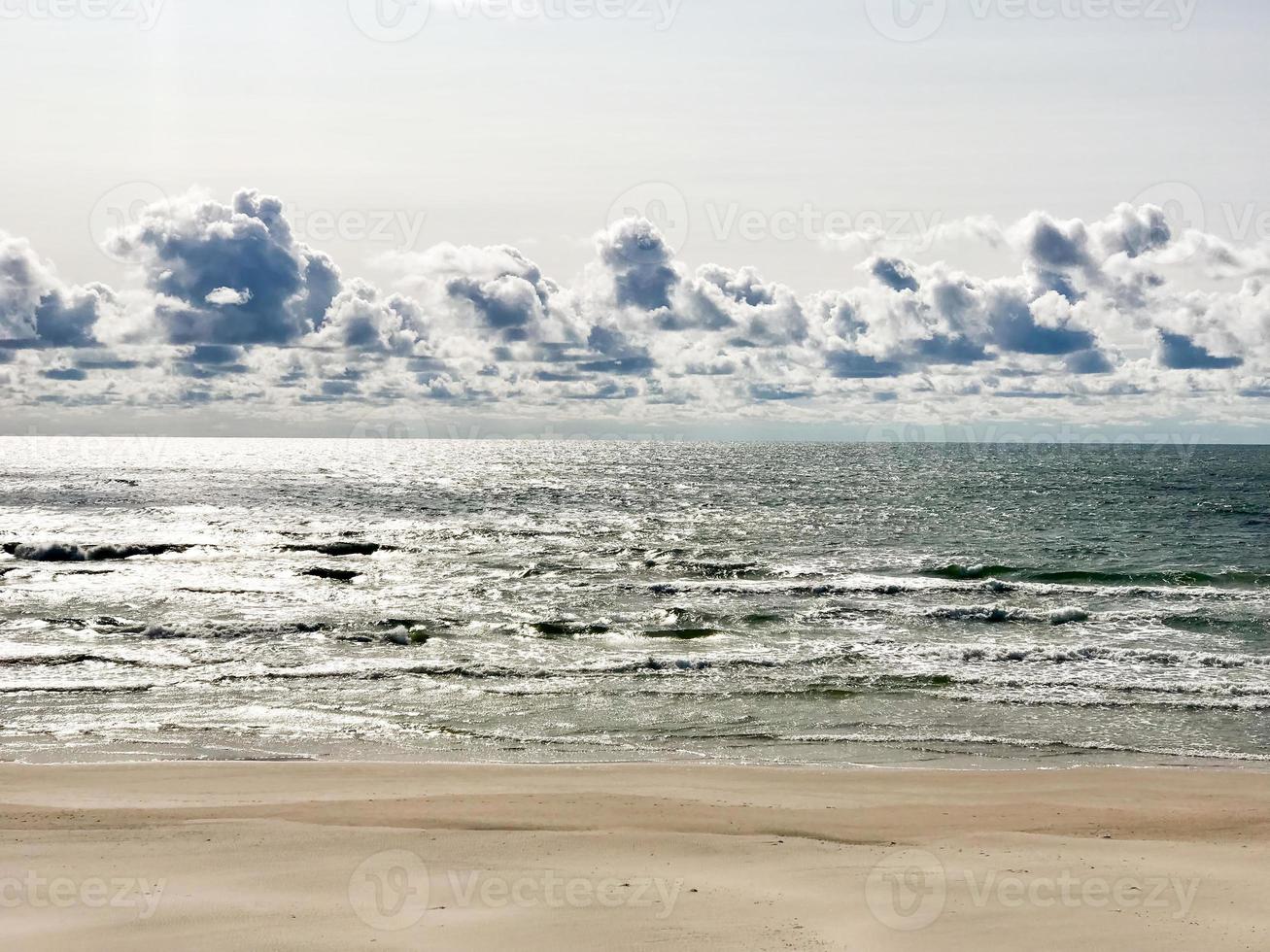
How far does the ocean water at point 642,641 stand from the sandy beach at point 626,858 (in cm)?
177

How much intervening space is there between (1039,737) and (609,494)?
250 feet

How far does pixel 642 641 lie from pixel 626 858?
15.3 metres

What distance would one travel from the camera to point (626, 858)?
11.7 m

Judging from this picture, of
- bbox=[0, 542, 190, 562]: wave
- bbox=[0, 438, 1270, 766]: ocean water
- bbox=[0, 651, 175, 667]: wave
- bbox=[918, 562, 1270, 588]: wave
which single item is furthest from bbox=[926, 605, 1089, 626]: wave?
bbox=[0, 542, 190, 562]: wave

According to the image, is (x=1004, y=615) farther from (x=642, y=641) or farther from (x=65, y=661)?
(x=65, y=661)

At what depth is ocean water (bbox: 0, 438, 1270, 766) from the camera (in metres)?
18.0

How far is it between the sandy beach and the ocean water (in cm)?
177

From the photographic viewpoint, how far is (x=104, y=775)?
1507 cm

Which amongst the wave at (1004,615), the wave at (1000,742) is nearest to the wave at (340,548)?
the wave at (1004,615)

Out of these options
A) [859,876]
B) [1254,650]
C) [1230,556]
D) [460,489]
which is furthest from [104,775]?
[460,489]

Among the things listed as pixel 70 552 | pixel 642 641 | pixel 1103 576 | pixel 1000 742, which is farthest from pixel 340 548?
pixel 1000 742

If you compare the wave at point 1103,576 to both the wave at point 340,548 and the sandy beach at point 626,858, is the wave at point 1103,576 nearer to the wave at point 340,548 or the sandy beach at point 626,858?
the sandy beach at point 626,858

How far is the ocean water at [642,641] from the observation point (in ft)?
59.1

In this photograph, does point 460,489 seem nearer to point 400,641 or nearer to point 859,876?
point 400,641
